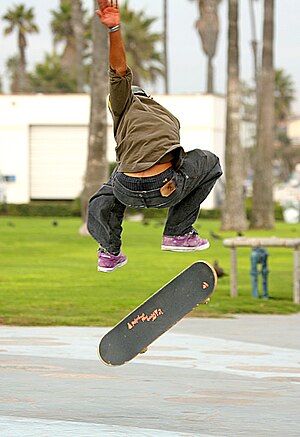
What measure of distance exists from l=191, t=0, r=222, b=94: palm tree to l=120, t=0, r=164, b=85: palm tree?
381 cm

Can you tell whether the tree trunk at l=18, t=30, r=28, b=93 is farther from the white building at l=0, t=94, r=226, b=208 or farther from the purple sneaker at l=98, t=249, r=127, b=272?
the purple sneaker at l=98, t=249, r=127, b=272

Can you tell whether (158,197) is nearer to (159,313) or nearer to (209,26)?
(159,313)

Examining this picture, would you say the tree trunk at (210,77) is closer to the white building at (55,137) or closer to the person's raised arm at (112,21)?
the white building at (55,137)

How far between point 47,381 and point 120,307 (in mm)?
6644

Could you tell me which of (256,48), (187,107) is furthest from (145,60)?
(187,107)

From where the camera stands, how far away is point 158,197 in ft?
21.7

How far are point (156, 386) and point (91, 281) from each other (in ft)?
35.7

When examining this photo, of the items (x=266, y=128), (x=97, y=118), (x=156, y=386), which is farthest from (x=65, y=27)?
(x=156, y=386)

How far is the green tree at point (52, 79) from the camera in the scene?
96438 millimetres

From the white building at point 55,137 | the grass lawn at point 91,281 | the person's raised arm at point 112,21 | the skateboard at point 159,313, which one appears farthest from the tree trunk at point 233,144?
the person's raised arm at point 112,21

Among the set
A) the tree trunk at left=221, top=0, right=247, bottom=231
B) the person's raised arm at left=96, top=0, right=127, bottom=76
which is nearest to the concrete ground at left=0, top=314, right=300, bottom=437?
the person's raised arm at left=96, top=0, right=127, bottom=76

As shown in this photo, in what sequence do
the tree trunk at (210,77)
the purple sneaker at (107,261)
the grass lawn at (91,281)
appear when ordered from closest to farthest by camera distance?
the purple sneaker at (107,261) → the grass lawn at (91,281) → the tree trunk at (210,77)

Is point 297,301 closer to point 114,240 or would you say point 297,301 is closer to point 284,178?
point 114,240

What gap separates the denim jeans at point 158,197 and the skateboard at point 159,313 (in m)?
0.33
